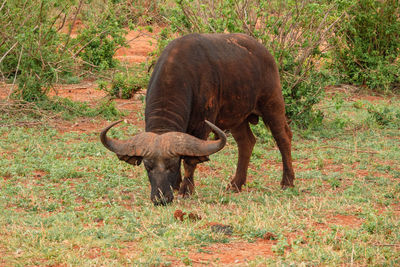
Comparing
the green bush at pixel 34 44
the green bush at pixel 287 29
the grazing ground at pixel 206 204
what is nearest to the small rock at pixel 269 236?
the grazing ground at pixel 206 204

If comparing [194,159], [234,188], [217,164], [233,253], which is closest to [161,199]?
[194,159]

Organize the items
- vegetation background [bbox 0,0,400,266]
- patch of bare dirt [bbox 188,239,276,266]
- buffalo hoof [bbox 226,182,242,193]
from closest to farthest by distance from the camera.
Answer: patch of bare dirt [bbox 188,239,276,266] → vegetation background [bbox 0,0,400,266] → buffalo hoof [bbox 226,182,242,193]

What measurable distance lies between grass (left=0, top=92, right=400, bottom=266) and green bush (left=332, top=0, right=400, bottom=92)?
12.0 feet

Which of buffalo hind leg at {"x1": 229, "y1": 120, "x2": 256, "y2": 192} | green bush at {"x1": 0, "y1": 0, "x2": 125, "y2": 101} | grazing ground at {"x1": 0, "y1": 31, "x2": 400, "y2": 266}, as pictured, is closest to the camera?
grazing ground at {"x1": 0, "y1": 31, "x2": 400, "y2": 266}

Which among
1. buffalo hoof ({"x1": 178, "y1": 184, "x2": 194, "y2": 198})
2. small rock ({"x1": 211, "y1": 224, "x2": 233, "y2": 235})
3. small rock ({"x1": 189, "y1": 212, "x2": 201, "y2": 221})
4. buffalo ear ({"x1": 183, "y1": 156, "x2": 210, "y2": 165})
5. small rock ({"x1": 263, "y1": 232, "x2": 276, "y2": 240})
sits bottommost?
buffalo hoof ({"x1": 178, "y1": 184, "x2": 194, "y2": 198})

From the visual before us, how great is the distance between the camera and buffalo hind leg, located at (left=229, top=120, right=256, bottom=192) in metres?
8.18

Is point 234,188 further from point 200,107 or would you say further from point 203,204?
point 203,204

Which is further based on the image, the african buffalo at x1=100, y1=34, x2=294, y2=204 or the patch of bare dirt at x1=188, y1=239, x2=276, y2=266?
the african buffalo at x1=100, y1=34, x2=294, y2=204

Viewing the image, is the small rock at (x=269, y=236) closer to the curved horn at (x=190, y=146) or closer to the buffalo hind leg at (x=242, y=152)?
the curved horn at (x=190, y=146)

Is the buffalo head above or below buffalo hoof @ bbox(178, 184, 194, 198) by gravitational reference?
above

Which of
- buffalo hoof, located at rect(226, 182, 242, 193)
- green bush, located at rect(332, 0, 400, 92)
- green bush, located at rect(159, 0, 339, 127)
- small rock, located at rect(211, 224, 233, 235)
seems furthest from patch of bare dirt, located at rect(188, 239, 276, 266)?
green bush, located at rect(332, 0, 400, 92)

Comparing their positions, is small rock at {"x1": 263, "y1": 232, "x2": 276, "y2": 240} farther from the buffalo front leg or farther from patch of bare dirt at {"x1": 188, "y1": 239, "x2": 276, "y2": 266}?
the buffalo front leg

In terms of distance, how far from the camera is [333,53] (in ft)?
50.5

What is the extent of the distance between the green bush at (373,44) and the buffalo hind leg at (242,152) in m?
6.51
